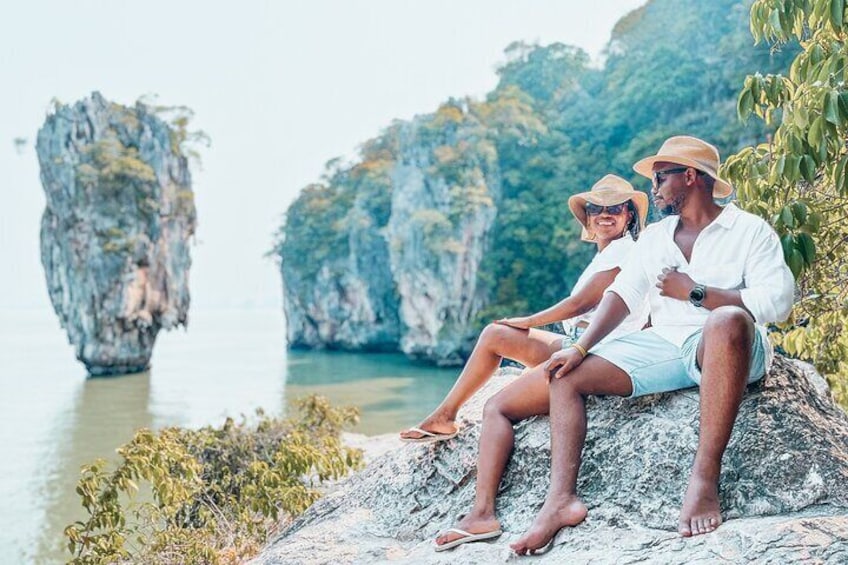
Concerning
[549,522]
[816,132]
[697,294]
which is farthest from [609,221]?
[549,522]

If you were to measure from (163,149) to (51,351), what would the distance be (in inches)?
672

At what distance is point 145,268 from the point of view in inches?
961

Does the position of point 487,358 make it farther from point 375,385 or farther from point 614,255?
point 375,385

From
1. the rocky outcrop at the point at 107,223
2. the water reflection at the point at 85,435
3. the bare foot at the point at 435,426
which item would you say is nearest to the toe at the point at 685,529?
the bare foot at the point at 435,426

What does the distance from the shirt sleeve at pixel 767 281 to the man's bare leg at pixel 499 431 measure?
572 mm

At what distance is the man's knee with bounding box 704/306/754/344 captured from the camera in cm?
182

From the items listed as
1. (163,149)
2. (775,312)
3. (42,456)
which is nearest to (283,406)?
(42,456)

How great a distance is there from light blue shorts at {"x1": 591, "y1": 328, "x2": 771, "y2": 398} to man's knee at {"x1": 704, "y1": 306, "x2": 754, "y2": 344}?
0.16 meters

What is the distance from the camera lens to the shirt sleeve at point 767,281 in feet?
6.22

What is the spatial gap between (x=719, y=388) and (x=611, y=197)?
101 centimetres

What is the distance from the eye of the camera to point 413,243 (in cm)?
2702

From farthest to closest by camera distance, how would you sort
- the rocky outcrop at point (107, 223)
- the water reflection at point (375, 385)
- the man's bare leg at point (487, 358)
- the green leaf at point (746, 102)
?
the rocky outcrop at point (107, 223) < the water reflection at point (375, 385) < the man's bare leg at point (487, 358) < the green leaf at point (746, 102)

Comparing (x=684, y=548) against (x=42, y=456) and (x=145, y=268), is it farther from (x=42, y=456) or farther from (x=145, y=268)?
(x=145, y=268)

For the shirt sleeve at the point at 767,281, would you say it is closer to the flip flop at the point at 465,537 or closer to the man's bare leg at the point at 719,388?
the man's bare leg at the point at 719,388
